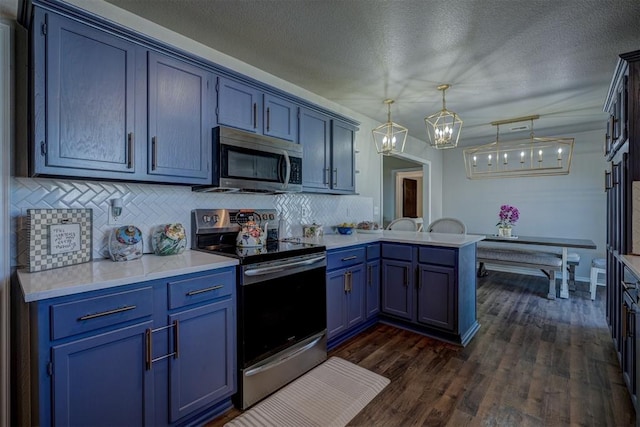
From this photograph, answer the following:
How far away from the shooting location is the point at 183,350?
5.31 ft

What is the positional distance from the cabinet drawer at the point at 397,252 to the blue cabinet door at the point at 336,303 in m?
0.60

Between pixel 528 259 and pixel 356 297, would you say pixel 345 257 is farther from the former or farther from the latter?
pixel 528 259

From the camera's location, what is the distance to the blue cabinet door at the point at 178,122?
74.5 inches

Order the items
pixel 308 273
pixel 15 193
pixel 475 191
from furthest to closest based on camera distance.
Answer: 1. pixel 475 191
2. pixel 308 273
3. pixel 15 193

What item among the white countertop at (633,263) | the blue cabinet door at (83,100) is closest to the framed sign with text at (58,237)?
the blue cabinet door at (83,100)

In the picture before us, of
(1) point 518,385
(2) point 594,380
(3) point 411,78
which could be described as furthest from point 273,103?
(2) point 594,380

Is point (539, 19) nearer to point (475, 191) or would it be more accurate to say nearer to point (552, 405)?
point (552, 405)

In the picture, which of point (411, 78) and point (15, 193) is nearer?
point (15, 193)

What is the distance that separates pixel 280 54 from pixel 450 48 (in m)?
1.38

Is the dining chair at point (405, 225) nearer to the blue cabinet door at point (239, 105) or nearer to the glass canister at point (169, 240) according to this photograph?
the blue cabinet door at point (239, 105)

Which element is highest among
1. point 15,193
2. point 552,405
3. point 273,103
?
point 273,103

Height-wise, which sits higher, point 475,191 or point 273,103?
point 273,103

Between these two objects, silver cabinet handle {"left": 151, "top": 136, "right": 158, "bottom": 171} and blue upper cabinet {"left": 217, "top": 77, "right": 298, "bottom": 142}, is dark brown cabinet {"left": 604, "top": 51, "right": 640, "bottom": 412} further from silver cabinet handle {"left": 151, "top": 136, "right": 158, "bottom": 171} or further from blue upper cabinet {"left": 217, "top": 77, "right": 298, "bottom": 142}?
silver cabinet handle {"left": 151, "top": 136, "right": 158, "bottom": 171}

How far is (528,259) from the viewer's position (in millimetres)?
4316
